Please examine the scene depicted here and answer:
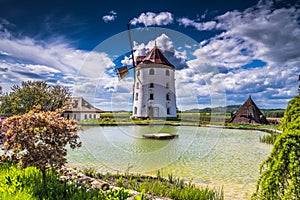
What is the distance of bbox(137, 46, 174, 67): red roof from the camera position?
25.6 m

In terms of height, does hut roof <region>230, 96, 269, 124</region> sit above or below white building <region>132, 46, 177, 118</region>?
below

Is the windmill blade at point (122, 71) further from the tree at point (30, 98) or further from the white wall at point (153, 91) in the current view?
the tree at point (30, 98)

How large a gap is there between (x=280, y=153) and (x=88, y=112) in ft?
106

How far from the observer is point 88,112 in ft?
109

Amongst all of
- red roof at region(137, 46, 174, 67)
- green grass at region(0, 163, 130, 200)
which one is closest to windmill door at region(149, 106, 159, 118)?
red roof at region(137, 46, 174, 67)

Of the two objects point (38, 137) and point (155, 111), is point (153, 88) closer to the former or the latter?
point (155, 111)

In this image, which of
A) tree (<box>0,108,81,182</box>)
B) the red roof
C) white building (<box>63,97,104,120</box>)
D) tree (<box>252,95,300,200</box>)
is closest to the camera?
tree (<box>252,95,300,200</box>)

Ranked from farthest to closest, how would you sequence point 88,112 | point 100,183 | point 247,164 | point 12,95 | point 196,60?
point 88,112 → point 12,95 → point 196,60 → point 247,164 → point 100,183

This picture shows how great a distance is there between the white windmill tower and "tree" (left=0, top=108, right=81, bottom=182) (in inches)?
843

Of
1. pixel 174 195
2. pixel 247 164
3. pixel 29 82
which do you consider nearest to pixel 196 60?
pixel 247 164

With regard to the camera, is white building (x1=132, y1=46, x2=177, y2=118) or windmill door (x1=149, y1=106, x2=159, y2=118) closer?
white building (x1=132, y1=46, x2=177, y2=118)

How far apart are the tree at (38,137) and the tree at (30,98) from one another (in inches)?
825

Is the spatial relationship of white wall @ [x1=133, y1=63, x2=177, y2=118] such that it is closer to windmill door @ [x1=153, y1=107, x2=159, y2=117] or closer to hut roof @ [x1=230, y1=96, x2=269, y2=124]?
windmill door @ [x1=153, y1=107, x2=159, y2=117]

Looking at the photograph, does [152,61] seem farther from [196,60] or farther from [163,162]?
[163,162]
